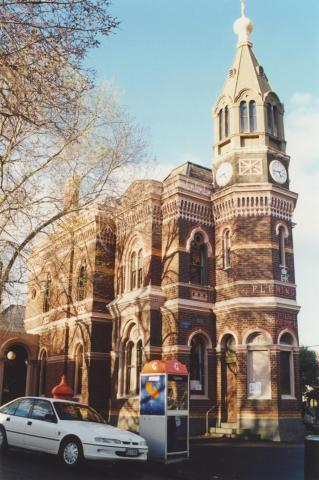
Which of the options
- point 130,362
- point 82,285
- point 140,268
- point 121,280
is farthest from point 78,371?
point 140,268

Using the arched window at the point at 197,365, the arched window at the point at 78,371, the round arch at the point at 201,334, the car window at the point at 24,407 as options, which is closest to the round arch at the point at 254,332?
the round arch at the point at 201,334

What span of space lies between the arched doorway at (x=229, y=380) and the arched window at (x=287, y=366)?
181cm

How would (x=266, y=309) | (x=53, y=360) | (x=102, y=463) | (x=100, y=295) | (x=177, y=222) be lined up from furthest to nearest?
(x=53, y=360)
(x=100, y=295)
(x=177, y=222)
(x=266, y=309)
(x=102, y=463)

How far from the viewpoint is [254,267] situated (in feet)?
70.0

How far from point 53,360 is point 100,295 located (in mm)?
4753

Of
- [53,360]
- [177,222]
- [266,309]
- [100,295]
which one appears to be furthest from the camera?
[53,360]

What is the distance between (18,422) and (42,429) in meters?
1.00

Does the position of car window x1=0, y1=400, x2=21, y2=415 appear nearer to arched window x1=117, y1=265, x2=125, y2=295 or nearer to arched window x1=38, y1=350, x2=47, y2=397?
arched window x1=117, y1=265, x2=125, y2=295

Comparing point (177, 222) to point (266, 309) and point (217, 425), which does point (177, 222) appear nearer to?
point (266, 309)

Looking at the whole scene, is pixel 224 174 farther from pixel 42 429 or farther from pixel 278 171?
pixel 42 429

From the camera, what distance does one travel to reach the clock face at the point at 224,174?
23375mm

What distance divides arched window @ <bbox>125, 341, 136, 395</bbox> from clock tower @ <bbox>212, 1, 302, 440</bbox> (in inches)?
146

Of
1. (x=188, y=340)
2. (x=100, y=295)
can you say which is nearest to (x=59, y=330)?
(x=100, y=295)

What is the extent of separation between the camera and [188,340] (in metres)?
21.2
